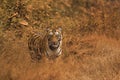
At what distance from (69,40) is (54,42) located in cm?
104

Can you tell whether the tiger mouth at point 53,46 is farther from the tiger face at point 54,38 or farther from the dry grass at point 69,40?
the dry grass at point 69,40

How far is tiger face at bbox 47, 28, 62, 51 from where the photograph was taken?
19.2 ft

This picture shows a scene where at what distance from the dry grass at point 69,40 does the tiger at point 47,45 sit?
0.37 ft

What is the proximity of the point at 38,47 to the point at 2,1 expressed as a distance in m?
1.11

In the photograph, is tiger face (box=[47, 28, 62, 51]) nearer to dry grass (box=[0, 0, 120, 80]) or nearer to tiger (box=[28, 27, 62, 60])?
tiger (box=[28, 27, 62, 60])

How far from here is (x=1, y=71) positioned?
5.02 m

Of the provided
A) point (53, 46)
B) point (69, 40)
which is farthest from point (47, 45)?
point (69, 40)

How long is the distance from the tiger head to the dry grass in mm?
152

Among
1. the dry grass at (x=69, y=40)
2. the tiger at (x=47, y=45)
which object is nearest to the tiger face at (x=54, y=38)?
the tiger at (x=47, y=45)

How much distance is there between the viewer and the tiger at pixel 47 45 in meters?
5.81

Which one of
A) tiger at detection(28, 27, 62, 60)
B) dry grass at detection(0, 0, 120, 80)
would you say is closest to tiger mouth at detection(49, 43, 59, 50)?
tiger at detection(28, 27, 62, 60)

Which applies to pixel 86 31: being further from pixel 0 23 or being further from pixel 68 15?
pixel 0 23

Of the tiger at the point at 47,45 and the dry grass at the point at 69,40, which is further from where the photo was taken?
the tiger at the point at 47,45

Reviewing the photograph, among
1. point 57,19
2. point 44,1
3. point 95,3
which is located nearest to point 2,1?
point 44,1
